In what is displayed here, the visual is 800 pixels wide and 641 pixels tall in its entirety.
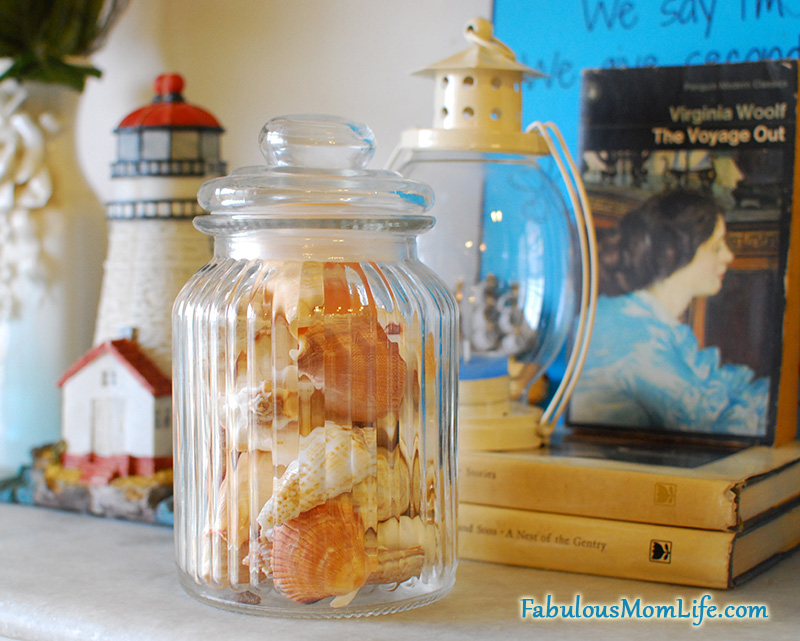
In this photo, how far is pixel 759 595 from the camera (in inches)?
24.4

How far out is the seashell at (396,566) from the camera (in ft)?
1.88

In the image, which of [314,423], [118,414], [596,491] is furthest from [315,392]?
[118,414]

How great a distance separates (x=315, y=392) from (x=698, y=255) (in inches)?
15.8

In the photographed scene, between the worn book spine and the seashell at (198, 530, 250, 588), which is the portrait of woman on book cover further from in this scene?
the seashell at (198, 530, 250, 588)

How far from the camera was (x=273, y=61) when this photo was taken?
40.9 inches

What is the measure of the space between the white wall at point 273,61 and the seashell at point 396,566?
1.65ft

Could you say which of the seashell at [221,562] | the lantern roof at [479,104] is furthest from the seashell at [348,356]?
the lantern roof at [479,104]

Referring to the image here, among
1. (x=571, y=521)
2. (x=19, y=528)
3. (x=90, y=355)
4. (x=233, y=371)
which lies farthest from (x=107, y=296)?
(x=571, y=521)

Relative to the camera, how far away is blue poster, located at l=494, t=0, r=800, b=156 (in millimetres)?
812

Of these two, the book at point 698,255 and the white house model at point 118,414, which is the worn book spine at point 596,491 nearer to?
the book at point 698,255

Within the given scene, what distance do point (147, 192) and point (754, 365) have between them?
56cm

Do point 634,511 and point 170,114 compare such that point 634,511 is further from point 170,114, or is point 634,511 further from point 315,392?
point 170,114

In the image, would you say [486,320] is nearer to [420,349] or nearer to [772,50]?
[420,349]

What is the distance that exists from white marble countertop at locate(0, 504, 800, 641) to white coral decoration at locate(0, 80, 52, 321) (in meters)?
0.31
